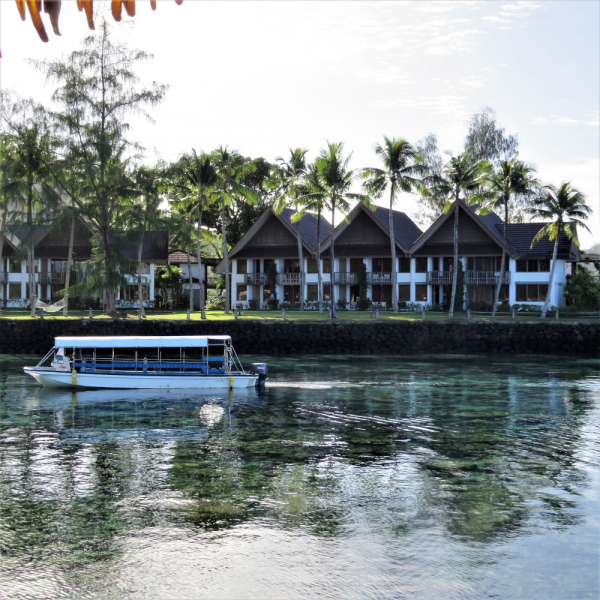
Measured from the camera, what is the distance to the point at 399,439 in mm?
21531

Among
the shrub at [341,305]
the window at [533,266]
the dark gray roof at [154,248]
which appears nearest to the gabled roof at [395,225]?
the shrub at [341,305]

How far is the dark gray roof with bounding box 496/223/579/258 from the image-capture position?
200 ft

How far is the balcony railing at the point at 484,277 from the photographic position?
61656mm

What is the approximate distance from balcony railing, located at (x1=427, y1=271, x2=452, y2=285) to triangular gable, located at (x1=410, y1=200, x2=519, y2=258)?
94.7 inches

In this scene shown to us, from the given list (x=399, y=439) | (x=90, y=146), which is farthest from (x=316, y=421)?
(x=90, y=146)

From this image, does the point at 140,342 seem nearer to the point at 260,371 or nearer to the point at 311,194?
the point at 260,371

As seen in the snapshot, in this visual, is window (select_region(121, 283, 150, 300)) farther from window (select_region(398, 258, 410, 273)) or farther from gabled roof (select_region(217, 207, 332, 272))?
window (select_region(398, 258, 410, 273))

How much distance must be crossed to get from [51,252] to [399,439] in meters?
56.3

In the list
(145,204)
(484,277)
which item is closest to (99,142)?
(145,204)

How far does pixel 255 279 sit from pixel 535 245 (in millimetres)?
24667

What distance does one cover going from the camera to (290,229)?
219 ft

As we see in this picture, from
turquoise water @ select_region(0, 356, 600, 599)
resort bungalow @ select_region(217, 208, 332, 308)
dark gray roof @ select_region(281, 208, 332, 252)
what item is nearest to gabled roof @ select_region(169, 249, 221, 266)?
resort bungalow @ select_region(217, 208, 332, 308)

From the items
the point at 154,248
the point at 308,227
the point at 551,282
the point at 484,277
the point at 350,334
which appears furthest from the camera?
the point at 308,227

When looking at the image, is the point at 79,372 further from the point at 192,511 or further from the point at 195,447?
the point at 192,511
